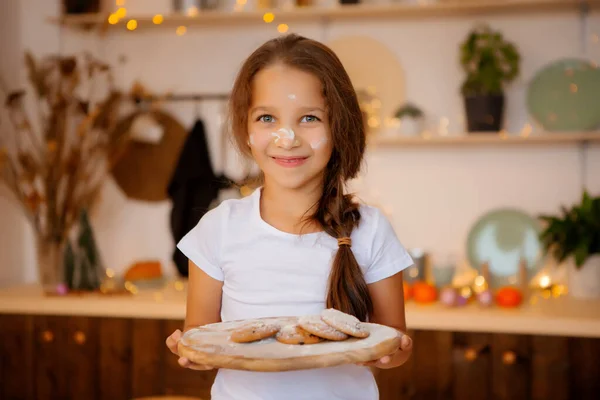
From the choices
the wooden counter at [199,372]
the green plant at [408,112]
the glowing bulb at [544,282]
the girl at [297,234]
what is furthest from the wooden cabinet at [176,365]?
the girl at [297,234]

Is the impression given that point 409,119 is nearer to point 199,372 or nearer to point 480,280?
point 480,280

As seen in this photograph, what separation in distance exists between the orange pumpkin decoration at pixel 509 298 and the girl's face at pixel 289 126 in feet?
4.06

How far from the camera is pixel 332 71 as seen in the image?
126 centimetres

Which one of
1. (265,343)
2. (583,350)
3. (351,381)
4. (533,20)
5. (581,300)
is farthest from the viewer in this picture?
(533,20)

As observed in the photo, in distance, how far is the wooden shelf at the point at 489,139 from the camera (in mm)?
2500

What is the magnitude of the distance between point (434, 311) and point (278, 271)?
3.72ft

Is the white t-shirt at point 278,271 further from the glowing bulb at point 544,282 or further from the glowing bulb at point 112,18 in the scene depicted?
the glowing bulb at point 112,18

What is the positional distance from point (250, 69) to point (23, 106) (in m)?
1.82

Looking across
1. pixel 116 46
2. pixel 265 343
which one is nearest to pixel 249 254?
pixel 265 343

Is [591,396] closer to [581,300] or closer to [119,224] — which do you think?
[581,300]

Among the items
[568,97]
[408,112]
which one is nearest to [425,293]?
[408,112]

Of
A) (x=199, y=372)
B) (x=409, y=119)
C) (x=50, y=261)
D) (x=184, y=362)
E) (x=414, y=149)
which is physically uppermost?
(x=409, y=119)

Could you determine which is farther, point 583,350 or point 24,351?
point 24,351

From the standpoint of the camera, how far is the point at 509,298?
7.52 feet
